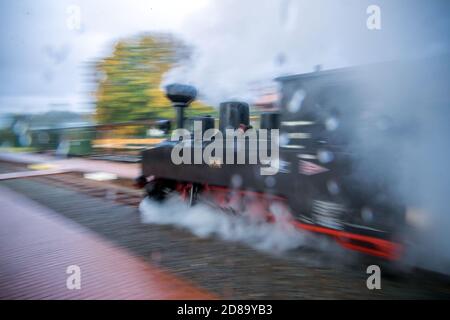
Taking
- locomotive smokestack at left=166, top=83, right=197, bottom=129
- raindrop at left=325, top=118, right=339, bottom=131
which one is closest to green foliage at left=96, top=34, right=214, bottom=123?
locomotive smokestack at left=166, top=83, right=197, bottom=129

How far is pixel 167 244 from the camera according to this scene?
399cm

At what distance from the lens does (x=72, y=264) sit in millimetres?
3385

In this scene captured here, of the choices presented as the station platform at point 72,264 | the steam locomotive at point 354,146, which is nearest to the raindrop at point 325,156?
the steam locomotive at point 354,146

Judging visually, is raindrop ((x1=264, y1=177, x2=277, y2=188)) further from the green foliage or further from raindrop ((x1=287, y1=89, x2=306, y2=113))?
the green foliage

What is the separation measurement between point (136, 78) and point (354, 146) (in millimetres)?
10973

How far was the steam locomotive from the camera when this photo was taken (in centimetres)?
267

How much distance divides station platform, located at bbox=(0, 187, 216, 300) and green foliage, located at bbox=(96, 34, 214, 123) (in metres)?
8.17

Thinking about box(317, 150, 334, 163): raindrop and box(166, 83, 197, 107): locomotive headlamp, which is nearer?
box(317, 150, 334, 163): raindrop

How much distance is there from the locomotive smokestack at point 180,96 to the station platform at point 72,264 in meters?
2.22

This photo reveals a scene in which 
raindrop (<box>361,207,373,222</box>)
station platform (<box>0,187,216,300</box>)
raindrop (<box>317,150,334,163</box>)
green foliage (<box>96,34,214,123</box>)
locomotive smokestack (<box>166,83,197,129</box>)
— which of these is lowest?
station platform (<box>0,187,216,300</box>)

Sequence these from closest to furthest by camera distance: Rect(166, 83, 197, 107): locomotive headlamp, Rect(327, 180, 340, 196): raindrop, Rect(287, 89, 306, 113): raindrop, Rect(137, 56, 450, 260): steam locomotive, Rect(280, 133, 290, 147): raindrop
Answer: Rect(137, 56, 450, 260): steam locomotive → Rect(327, 180, 340, 196): raindrop → Rect(287, 89, 306, 113): raindrop → Rect(280, 133, 290, 147): raindrop → Rect(166, 83, 197, 107): locomotive headlamp

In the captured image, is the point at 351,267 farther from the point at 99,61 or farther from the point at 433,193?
the point at 99,61

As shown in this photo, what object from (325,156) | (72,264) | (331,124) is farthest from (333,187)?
(72,264)

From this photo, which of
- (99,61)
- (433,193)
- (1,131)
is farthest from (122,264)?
(1,131)
